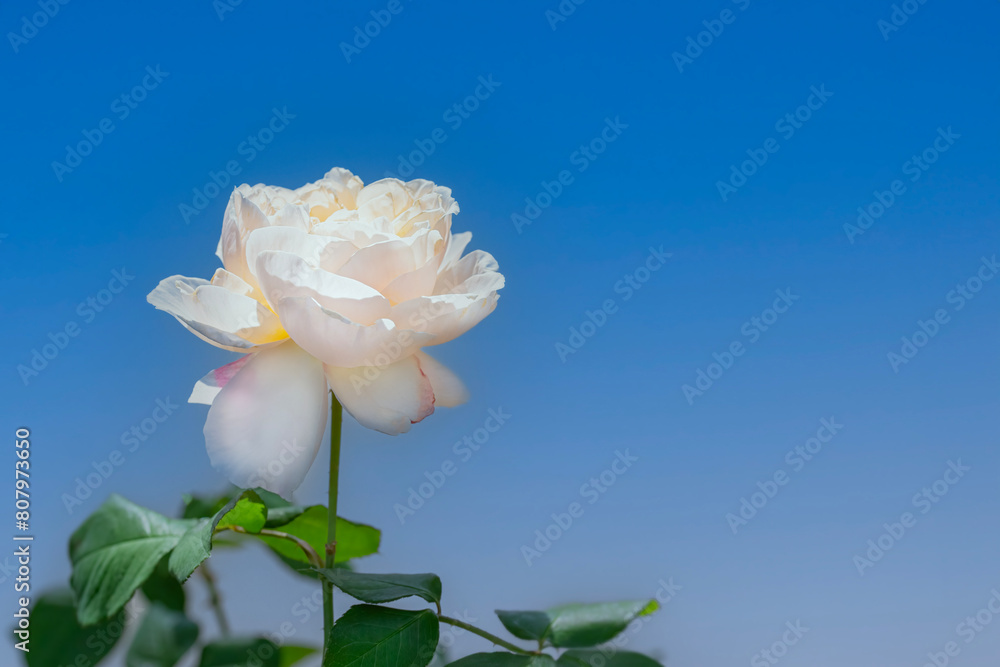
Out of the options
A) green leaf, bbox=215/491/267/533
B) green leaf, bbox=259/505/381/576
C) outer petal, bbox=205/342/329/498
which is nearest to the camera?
outer petal, bbox=205/342/329/498

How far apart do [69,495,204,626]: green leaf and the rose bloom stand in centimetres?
25

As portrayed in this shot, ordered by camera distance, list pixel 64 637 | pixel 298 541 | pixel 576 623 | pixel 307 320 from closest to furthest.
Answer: pixel 307 320 < pixel 298 541 < pixel 576 623 < pixel 64 637

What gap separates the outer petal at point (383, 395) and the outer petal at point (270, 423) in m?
0.02

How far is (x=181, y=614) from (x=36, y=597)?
0.19 m

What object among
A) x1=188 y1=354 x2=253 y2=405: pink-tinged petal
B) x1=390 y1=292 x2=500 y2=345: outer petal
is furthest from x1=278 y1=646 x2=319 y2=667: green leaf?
x1=390 y1=292 x2=500 y2=345: outer petal

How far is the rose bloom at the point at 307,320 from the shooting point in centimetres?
66

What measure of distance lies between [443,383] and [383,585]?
195 mm

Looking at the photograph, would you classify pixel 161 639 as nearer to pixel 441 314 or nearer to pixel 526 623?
pixel 526 623

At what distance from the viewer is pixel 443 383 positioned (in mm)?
773

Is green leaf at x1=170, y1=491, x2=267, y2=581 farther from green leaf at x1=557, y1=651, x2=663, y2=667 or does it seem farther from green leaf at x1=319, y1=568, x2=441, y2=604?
green leaf at x1=557, y1=651, x2=663, y2=667

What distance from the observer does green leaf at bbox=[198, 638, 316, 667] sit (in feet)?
3.14

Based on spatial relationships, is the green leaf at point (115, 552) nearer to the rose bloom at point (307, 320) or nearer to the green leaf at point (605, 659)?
the rose bloom at point (307, 320)

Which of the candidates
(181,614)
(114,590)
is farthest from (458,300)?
(181,614)

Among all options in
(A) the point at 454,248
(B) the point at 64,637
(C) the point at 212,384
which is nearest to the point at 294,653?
(B) the point at 64,637
